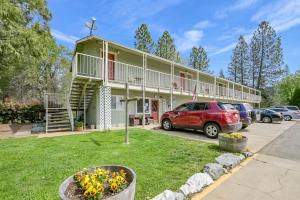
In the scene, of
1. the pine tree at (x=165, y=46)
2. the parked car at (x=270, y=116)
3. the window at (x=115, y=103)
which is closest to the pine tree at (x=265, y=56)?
the pine tree at (x=165, y=46)

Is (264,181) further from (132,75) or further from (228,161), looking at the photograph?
(132,75)

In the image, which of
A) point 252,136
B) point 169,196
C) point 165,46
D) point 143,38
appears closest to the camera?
point 169,196

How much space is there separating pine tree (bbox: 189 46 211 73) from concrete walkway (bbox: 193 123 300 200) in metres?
40.3

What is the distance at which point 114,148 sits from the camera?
7520 millimetres

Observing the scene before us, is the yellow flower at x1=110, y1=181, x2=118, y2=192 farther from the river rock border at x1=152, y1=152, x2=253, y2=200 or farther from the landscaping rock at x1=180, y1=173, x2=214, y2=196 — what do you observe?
the landscaping rock at x1=180, y1=173, x2=214, y2=196

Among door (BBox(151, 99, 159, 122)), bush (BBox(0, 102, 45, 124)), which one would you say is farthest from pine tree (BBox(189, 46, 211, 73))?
bush (BBox(0, 102, 45, 124))

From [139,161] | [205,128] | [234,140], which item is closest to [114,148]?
[139,161]

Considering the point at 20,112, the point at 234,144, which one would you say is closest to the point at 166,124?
the point at 234,144

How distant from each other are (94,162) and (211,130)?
6.71 meters

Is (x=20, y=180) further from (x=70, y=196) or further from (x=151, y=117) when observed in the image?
(x=151, y=117)

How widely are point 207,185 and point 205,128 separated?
21.2ft

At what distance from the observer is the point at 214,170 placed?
5.53m

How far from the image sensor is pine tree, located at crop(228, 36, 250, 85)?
4875 cm

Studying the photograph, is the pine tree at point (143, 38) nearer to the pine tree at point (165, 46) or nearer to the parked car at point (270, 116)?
the pine tree at point (165, 46)
